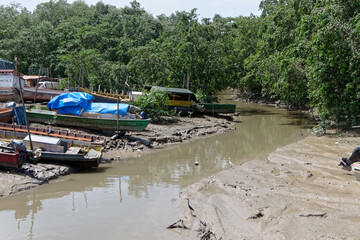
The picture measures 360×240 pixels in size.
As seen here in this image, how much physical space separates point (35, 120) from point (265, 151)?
39.9 ft

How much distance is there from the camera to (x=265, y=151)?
18.0m

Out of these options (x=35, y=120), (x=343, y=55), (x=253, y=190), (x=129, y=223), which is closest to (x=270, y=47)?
(x=343, y=55)

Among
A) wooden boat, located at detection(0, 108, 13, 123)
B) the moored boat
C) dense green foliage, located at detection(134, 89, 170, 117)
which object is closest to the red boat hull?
wooden boat, located at detection(0, 108, 13, 123)

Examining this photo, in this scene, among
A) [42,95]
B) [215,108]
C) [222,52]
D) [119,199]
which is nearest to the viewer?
[119,199]

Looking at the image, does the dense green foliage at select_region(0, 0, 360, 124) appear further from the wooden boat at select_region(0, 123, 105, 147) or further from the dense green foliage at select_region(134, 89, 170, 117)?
the wooden boat at select_region(0, 123, 105, 147)

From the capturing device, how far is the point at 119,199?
35.9ft

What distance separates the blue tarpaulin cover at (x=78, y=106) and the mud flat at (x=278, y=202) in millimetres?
8035

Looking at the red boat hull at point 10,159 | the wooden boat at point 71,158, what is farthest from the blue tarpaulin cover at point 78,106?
the red boat hull at point 10,159

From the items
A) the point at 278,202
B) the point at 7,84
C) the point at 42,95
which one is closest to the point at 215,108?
the point at 42,95

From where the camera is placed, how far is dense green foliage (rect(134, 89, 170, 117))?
892 inches

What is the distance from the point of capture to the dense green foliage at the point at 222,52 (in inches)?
713

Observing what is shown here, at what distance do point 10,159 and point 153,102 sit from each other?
469 inches

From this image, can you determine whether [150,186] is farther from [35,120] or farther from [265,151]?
[35,120]

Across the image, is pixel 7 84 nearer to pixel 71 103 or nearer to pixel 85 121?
pixel 71 103
